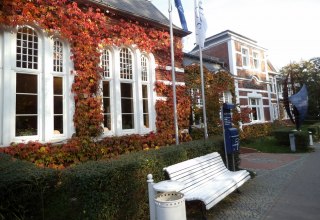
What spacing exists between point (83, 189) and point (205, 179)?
9.64 ft

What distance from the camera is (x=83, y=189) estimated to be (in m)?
3.59

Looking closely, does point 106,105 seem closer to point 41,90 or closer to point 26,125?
point 41,90

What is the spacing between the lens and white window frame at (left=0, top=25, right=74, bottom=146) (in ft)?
21.2

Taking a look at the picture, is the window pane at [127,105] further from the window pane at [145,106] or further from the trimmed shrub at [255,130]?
the trimmed shrub at [255,130]

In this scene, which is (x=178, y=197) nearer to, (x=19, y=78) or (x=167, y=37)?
(x=19, y=78)

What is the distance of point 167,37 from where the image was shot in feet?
33.6

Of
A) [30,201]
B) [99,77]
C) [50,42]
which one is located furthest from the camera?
[99,77]

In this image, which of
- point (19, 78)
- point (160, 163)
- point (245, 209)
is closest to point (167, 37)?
point (19, 78)

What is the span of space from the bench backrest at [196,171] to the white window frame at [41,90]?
154 inches

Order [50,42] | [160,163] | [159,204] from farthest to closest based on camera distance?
[50,42] < [160,163] < [159,204]

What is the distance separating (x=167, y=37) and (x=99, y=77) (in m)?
3.66

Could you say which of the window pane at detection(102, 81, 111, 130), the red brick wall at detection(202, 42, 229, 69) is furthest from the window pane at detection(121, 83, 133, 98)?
the red brick wall at detection(202, 42, 229, 69)

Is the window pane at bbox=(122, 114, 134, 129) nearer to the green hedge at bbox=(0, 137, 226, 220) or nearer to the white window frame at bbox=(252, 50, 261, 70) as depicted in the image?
the green hedge at bbox=(0, 137, 226, 220)

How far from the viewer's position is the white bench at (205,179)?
15.3 feet
